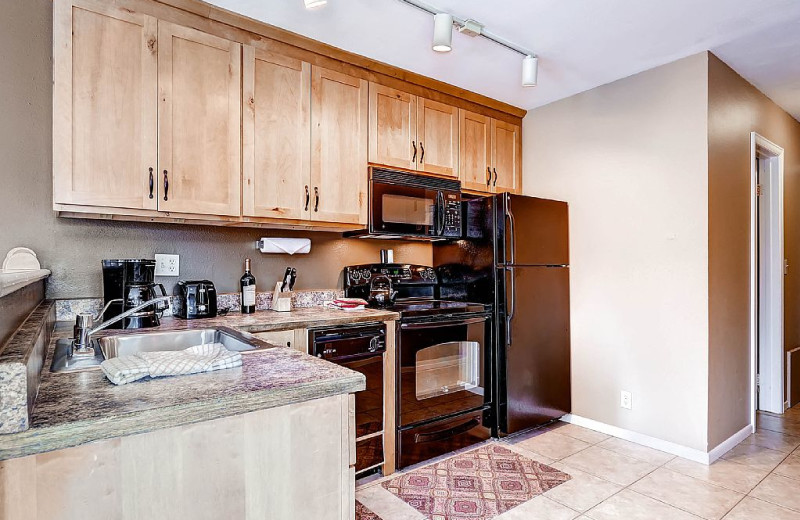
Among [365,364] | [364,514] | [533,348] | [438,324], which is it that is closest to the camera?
[364,514]

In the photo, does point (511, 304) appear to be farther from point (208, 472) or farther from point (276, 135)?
point (208, 472)

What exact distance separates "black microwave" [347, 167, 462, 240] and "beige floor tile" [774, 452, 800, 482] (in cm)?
230

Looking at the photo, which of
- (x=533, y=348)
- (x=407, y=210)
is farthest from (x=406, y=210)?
(x=533, y=348)

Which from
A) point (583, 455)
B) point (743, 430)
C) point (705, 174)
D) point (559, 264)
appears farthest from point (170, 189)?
point (743, 430)

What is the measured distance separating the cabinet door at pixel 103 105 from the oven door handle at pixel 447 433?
1.87m

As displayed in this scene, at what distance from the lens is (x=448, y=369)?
2.82 meters

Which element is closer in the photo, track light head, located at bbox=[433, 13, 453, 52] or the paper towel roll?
track light head, located at bbox=[433, 13, 453, 52]

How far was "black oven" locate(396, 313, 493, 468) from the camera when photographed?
259 centimetres

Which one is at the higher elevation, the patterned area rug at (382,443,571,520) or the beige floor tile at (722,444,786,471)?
the patterned area rug at (382,443,571,520)

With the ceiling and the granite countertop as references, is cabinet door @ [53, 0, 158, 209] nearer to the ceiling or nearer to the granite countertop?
the ceiling

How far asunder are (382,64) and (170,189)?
4.90 ft

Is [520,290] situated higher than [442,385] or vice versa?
[520,290]

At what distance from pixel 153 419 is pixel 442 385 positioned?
2084 mm

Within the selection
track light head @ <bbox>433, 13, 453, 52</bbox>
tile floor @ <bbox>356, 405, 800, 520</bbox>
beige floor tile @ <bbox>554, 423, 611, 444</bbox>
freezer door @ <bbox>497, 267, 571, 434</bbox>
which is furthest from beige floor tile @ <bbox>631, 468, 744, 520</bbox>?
track light head @ <bbox>433, 13, 453, 52</bbox>
